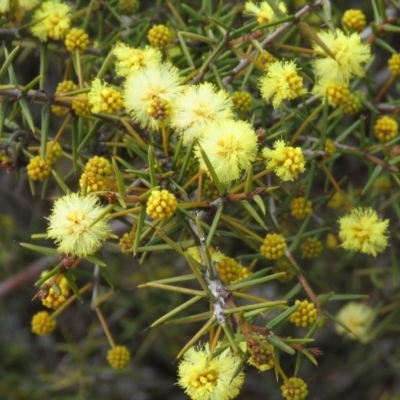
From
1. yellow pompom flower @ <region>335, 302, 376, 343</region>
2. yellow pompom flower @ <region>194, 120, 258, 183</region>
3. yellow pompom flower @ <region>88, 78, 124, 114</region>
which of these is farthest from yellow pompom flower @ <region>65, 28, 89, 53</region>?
yellow pompom flower @ <region>335, 302, 376, 343</region>

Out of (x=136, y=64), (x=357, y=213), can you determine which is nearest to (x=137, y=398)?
(x=357, y=213)

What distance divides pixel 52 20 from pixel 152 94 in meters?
0.47

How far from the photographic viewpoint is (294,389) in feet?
4.08

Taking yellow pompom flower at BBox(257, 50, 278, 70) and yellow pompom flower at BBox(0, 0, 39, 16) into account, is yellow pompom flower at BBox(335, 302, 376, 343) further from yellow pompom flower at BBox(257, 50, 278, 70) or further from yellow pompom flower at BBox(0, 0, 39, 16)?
yellow pompom flower at BBox(0, 0, 39, 16)

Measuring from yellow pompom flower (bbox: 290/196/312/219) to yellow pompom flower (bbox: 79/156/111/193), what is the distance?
1.68 ft

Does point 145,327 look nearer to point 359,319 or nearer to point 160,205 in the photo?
point 359,319

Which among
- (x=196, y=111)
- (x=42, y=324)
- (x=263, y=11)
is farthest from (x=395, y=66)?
(x=42, y=324)

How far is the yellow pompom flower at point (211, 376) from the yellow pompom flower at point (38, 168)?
1.81 ft

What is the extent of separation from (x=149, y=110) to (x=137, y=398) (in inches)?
77.4

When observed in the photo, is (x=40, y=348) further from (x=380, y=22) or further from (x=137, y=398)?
(x=380, y=22)

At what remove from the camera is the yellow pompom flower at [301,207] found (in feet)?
5.24

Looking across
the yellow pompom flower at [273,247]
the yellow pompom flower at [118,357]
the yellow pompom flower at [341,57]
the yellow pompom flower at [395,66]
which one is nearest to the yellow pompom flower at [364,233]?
the yellow pompom flower at [273,247]

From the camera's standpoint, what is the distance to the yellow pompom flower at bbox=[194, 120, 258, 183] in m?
1.22

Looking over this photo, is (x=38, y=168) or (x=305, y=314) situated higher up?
(x=38, y=168)
